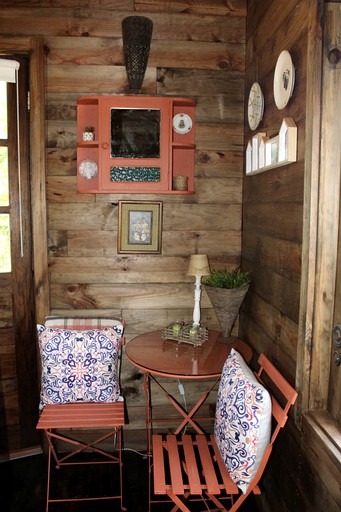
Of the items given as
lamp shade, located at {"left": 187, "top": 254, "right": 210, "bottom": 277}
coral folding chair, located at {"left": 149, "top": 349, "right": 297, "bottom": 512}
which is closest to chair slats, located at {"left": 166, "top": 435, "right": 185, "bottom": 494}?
coral folding chair, located at {"left": 149, "top": 349, "right": 297, "bottom": 512}

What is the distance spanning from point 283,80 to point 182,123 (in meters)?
0.86

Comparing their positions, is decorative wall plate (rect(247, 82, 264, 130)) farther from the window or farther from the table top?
the window

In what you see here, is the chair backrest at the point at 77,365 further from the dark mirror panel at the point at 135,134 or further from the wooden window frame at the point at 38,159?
the dark mirror panel at the point at 135,134

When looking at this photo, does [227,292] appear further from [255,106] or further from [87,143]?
[87,143]

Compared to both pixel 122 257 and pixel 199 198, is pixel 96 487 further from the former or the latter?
pixel 199 198

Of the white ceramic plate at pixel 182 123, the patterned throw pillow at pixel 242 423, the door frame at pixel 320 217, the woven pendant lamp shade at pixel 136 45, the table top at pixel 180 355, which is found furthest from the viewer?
the white ceramic plate at pixel 182 123

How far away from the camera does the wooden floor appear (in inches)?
92.7

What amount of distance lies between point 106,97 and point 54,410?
1.75 m

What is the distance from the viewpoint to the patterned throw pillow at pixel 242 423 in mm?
1720

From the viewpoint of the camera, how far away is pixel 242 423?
5.79 ft

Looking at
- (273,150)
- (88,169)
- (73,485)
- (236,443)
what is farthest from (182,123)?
(73,485)

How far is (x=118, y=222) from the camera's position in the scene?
2.72m

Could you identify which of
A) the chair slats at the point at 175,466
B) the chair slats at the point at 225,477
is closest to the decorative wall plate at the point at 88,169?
the chair slats at the point at 175,466

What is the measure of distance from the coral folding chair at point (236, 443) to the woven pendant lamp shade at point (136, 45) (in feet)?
5.33
